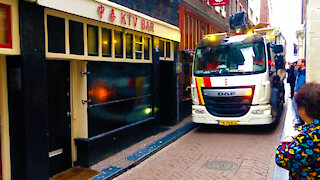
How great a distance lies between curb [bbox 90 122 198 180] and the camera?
214 inches

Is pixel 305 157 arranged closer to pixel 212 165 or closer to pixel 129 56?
pixel 212 165

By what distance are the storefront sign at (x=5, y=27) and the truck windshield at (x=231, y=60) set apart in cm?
581

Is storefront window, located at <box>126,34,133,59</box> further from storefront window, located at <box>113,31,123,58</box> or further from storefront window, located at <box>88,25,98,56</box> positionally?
storefront window, located at <box>88,25,98,56</box>

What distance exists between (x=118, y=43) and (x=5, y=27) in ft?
9.95

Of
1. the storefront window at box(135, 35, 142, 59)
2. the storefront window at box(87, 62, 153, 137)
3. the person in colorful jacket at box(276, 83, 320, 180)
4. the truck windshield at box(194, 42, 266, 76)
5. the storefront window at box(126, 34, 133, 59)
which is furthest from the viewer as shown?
the truck windshield at box(194, 42, 266, 76)

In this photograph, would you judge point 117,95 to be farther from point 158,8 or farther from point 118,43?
point 158,8

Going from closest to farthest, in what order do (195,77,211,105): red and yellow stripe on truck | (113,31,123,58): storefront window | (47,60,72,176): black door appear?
(47,60,72,176): black door → (113,31,123,58): storefront window → (195,77,211,105): red and yellow stripe on truck

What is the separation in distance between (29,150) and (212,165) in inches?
137

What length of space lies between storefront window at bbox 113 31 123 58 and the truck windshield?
290 centimetres

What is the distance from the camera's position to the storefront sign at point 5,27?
4.09 meters

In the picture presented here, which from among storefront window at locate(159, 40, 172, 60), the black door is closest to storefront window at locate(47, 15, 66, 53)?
the black door

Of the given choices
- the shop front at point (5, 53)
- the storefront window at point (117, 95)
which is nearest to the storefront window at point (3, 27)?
the shop front at point (5, 53)

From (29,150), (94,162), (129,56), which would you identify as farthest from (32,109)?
(129,56)

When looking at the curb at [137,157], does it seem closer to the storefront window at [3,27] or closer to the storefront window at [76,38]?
the storefront window at [76,38]
